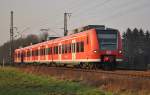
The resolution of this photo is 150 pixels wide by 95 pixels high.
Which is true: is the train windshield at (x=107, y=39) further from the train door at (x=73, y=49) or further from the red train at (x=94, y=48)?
the train door at (x=73, y=49)

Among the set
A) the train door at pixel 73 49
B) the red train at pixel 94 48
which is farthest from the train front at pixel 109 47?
the train door at pixel 73 49

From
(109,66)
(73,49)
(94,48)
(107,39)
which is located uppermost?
(107,39)

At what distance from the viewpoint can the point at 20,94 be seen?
17578 millimetres

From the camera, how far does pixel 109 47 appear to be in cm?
3122

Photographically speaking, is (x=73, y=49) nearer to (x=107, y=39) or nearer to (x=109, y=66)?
(x=109, y=66)

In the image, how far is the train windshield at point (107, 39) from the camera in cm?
3120

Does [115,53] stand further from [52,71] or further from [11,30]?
[11,30]

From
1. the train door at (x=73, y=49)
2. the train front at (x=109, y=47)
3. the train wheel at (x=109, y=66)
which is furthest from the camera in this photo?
the train door at (x=73, y=49)

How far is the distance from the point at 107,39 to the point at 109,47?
0.58 metres

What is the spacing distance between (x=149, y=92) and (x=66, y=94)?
3.20m

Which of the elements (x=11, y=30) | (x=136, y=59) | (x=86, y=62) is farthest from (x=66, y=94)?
(x=11, y=30)

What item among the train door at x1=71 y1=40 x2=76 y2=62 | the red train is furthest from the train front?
the train door at x1=71 y1=40 x2=76 y2=62

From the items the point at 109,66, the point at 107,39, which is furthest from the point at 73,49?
the point at 107,39

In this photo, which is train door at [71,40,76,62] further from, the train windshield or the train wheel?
the train windshield
